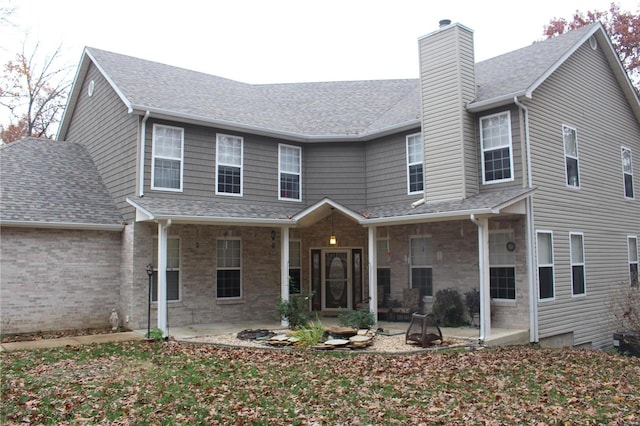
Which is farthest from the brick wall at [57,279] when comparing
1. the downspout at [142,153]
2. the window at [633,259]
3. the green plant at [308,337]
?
the window at [633,259]

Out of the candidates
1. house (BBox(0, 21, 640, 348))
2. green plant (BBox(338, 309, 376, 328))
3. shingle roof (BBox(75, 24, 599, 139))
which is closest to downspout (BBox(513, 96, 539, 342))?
house (BBox(0, 21, 640, 348))

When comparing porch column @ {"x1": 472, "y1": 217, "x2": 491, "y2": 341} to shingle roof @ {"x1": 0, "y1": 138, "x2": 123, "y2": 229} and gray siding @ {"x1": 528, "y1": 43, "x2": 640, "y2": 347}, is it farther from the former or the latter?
shingle roof @ {"x1": 0, "y1": 138, "x2": 123, "y2": 229}

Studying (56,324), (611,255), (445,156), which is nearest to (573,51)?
(445,156)

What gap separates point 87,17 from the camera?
20797 mm

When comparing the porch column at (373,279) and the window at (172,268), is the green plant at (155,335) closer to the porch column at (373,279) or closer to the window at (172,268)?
the window at (172,268)

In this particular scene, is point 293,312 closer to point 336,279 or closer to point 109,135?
point 336,279

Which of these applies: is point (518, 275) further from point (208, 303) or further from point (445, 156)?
point (208, 303)

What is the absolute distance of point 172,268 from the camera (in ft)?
43.8

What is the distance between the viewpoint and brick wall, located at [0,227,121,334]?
1208 centimetres

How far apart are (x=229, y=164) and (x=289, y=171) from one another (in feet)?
6.63

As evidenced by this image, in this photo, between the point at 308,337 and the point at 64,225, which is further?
the point at 64,225

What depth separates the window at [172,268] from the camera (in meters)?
13.1

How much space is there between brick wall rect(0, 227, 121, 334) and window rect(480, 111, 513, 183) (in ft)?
32.0

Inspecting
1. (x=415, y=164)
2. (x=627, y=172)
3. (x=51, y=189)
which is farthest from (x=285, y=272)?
(x=627, y=172)
